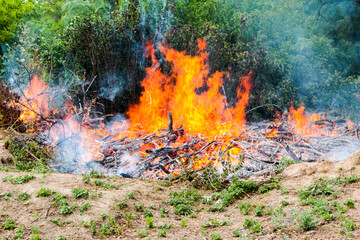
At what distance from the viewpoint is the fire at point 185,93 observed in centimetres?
1347

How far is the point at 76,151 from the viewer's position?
9359 millimetres

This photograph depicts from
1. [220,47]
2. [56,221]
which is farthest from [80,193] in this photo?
[220,47]

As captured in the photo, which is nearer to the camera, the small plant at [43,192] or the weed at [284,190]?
the small plant at [43,192]

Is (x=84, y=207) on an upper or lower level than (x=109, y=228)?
upper

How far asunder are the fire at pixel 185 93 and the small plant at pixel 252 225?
781cm

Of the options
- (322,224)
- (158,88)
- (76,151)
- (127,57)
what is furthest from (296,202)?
(127,57)

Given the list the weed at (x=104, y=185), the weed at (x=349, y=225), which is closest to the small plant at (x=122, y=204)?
the weed at (x=104, y=185)

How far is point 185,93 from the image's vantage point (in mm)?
14078

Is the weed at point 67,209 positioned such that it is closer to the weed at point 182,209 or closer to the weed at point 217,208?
the weed at point 182,209

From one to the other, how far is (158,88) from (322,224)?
10683 mm

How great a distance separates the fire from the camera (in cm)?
1347

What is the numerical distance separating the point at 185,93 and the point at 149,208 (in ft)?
28.2

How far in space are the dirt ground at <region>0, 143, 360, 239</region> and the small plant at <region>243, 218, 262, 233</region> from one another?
68 millimetres

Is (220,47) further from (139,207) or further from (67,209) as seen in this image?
(67,209)
